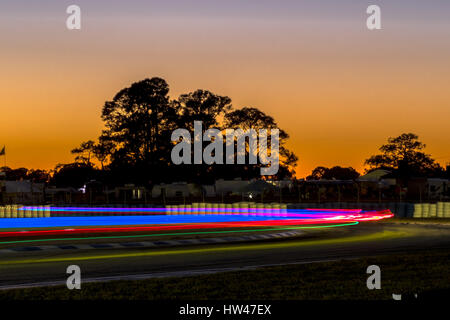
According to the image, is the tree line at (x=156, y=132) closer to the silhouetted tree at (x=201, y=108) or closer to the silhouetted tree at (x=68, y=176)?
the silhouetted tree at (x=201, y=108)

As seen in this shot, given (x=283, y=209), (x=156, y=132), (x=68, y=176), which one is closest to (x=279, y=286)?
(x=283, y=209)

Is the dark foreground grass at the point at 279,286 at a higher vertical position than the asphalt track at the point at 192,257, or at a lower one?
higher

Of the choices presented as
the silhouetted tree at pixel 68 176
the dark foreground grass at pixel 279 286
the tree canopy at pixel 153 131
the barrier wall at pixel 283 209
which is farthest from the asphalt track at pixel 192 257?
the silhouetted tree at pixel 68 176

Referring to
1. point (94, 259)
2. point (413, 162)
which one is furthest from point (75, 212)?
point (413, 162)

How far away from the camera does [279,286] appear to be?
1105 cm

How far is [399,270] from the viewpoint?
13172 millimetres

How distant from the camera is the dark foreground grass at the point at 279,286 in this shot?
10.1 meters

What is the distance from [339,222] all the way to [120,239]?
13.9 m

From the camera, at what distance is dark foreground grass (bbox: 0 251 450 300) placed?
10.1 metres

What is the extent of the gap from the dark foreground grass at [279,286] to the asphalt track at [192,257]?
1.07 m

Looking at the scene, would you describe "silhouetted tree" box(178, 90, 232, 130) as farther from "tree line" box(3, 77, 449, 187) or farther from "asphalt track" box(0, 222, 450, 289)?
"asphalt track" box(0, 222, 450, 289)

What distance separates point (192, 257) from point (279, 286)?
5654mm
